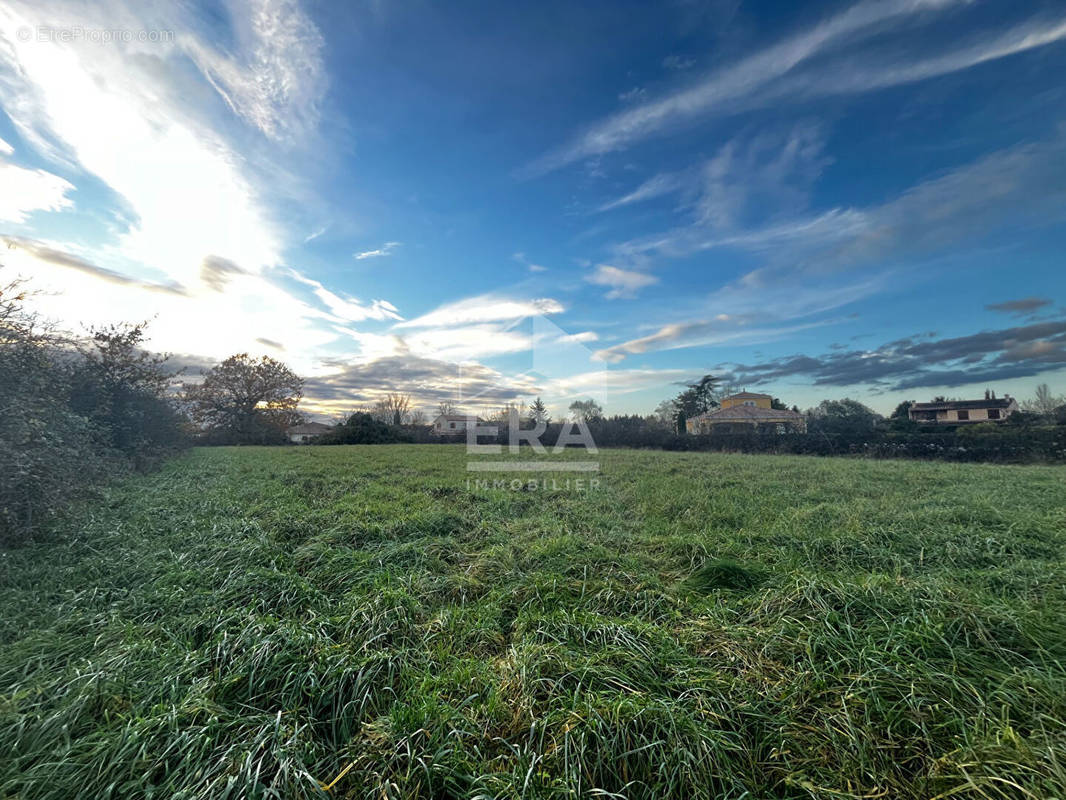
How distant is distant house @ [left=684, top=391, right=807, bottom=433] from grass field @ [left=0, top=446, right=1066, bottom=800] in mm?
16249

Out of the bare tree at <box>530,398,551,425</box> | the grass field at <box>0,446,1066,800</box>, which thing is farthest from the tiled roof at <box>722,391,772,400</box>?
the grass field at <box>0,446,1066,800</box>

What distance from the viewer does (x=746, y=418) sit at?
24266 millimetres

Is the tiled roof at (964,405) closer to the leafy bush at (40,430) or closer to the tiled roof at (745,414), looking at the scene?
the tiled roof at (745,414)

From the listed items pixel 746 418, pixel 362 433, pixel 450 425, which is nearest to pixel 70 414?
pixel 362 433

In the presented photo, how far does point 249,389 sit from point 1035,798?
102 ft

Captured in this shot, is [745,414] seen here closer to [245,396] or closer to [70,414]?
[70,414]

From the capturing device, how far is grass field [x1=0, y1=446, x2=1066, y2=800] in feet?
5.04

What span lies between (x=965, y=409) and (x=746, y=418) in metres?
13.1

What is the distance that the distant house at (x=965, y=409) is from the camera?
882 inches

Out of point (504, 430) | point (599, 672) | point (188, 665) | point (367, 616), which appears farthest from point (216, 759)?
point (504, 430)

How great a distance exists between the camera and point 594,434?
22.1 m

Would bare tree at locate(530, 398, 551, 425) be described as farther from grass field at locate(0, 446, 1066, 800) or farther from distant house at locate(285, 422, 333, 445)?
distant house at locate(285, 422, 333, 445)

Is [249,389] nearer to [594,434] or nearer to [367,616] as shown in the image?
[594,434]

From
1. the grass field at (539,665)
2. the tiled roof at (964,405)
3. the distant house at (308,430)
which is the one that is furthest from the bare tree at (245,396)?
the tiled roof at (964,405)
